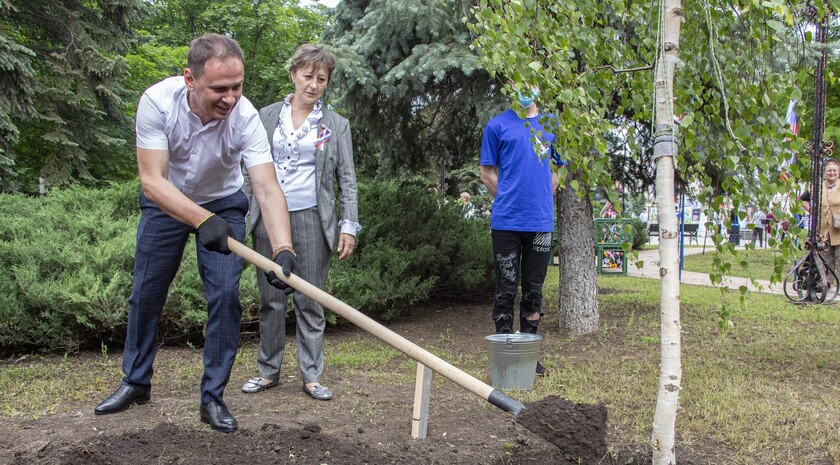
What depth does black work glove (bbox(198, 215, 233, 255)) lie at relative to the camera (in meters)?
2.87

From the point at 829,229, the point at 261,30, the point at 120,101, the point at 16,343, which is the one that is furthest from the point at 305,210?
the point at 261,30

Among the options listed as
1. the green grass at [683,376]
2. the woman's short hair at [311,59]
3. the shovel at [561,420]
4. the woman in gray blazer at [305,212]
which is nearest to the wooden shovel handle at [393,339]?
the shovel at [561,420]

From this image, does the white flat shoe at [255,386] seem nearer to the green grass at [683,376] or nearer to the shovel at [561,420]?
the green grass at [683,376]

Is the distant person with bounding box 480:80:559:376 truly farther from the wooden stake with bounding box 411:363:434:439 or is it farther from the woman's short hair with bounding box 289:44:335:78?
the wooden stake with bounding box 411:363:434:439

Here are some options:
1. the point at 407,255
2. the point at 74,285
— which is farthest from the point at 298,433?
the point at 407,255

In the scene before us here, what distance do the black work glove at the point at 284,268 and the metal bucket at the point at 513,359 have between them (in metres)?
1.41

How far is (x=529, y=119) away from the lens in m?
4.26

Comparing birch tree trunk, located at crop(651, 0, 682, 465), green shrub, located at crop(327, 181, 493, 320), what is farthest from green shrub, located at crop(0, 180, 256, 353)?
birch tree trunk, located at crop(651, 0, 682, 465)

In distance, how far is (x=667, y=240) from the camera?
2.40m

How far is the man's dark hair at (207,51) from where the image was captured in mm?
2824

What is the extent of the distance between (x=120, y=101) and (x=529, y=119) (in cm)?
1086

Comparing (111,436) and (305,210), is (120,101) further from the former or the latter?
(111,436)

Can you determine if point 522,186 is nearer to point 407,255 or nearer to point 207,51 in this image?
point 207,51

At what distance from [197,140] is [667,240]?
2.12 metres
